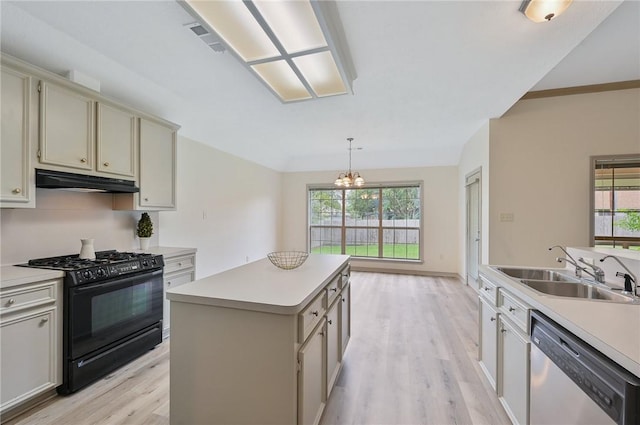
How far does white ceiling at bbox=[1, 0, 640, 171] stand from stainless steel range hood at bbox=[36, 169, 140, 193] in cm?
91

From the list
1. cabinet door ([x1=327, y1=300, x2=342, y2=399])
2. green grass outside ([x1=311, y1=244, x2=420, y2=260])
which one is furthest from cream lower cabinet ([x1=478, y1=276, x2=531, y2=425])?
green grass outside ([x1=311, y1=244, x2=420, y2=260])

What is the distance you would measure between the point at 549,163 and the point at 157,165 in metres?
5.06

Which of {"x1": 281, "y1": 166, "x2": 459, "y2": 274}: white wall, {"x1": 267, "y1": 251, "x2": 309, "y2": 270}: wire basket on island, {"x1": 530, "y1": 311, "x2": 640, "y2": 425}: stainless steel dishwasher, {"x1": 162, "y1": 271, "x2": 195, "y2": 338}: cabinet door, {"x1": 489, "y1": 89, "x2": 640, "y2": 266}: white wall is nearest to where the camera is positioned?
{"x1": 530, "y1": 311, "x2": 640, "y2": 425}: stainless steel dishwasher

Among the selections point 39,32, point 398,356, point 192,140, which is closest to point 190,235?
point 192,140

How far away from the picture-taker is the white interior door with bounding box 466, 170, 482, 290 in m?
4.54

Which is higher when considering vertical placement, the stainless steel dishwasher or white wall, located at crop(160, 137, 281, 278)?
white wall, located at crop(160, 137, 281, 278)

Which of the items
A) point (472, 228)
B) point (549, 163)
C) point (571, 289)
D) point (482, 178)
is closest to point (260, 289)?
point (571, 289)

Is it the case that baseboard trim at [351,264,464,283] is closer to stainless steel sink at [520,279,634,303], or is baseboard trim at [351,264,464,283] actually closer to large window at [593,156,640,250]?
large window at [593,156,640,250]

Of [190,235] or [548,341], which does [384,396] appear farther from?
[190,235]

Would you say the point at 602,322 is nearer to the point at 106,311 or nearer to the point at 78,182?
the point at 106,311

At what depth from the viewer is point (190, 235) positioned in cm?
391

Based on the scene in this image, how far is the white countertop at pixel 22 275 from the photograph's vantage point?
63.5 inches

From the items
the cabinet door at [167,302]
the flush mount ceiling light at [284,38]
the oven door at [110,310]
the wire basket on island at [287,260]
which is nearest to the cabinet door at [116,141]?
the oven door at [110,310]

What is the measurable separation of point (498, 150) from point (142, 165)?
14.9ft
